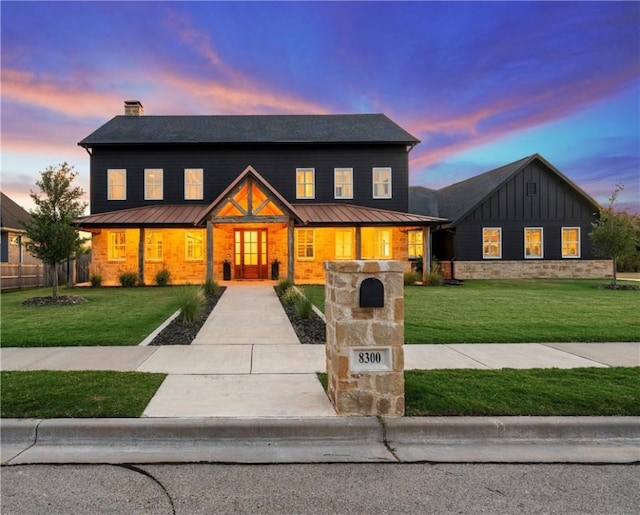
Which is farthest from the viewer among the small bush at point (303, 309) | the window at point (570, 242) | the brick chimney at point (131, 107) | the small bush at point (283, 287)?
the brick chimney at point (131, 107)

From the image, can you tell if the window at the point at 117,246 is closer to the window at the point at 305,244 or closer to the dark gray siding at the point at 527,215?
the window at the point at 305,244

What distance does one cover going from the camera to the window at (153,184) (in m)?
21.5

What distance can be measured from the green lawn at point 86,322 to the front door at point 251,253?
7041mm

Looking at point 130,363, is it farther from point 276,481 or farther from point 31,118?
point 31,118

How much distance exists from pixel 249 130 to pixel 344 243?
874 cm

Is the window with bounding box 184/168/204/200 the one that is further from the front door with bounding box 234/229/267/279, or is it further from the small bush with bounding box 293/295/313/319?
the small bush with bounding box 293/295/313/319

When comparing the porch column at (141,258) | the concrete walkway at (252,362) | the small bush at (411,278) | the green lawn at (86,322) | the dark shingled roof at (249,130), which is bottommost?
the concrete walkway at (252,362)

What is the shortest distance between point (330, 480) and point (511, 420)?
2085 mm

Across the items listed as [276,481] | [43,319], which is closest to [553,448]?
[276,481]

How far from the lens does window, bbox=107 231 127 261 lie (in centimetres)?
2005

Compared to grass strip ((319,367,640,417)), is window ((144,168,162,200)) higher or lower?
higher

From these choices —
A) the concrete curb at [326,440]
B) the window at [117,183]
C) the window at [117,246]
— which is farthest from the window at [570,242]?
the window at [117,183]

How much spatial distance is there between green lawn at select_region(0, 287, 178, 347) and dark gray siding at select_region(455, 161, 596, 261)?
57.7 ft

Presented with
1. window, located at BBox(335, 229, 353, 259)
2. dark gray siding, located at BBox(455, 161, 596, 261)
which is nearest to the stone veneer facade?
dark gray siding, located at BBox(455, 161, 596, 261)
